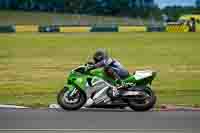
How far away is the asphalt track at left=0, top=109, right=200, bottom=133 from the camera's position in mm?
10836

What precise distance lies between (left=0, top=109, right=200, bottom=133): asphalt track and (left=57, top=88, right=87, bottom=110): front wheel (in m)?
0.18

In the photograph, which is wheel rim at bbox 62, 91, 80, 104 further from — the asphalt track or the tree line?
the tree line

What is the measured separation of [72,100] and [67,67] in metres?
14.0

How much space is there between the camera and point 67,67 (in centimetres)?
2806

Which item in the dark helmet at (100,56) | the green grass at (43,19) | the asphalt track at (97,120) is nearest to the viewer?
the asphalt track at (97,120)

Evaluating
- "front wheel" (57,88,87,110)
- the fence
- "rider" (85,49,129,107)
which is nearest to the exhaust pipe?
"rider" (85,49,129,107)

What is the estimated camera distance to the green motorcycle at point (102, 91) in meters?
14.0

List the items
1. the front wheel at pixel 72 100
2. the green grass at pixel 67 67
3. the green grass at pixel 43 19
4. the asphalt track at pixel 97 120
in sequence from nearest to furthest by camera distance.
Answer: the asphalt track at pixel 97 120 → the front wheel at pixel 72 100 → the green grass at pixel 67 67 → the green grass at pixel 43 19

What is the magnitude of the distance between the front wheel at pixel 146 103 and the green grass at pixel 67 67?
2.29 metres

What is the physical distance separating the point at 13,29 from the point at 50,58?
109 feet

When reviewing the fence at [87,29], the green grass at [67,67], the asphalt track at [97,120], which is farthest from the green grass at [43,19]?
the asphalt track at [97,120]

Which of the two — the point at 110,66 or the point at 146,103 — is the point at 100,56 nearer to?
the point at 110,66

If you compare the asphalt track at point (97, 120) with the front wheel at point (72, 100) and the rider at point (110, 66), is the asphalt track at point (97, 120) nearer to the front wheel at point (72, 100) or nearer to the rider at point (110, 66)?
the front wheel at point (72, 100)

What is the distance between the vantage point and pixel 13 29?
65.8 metres
